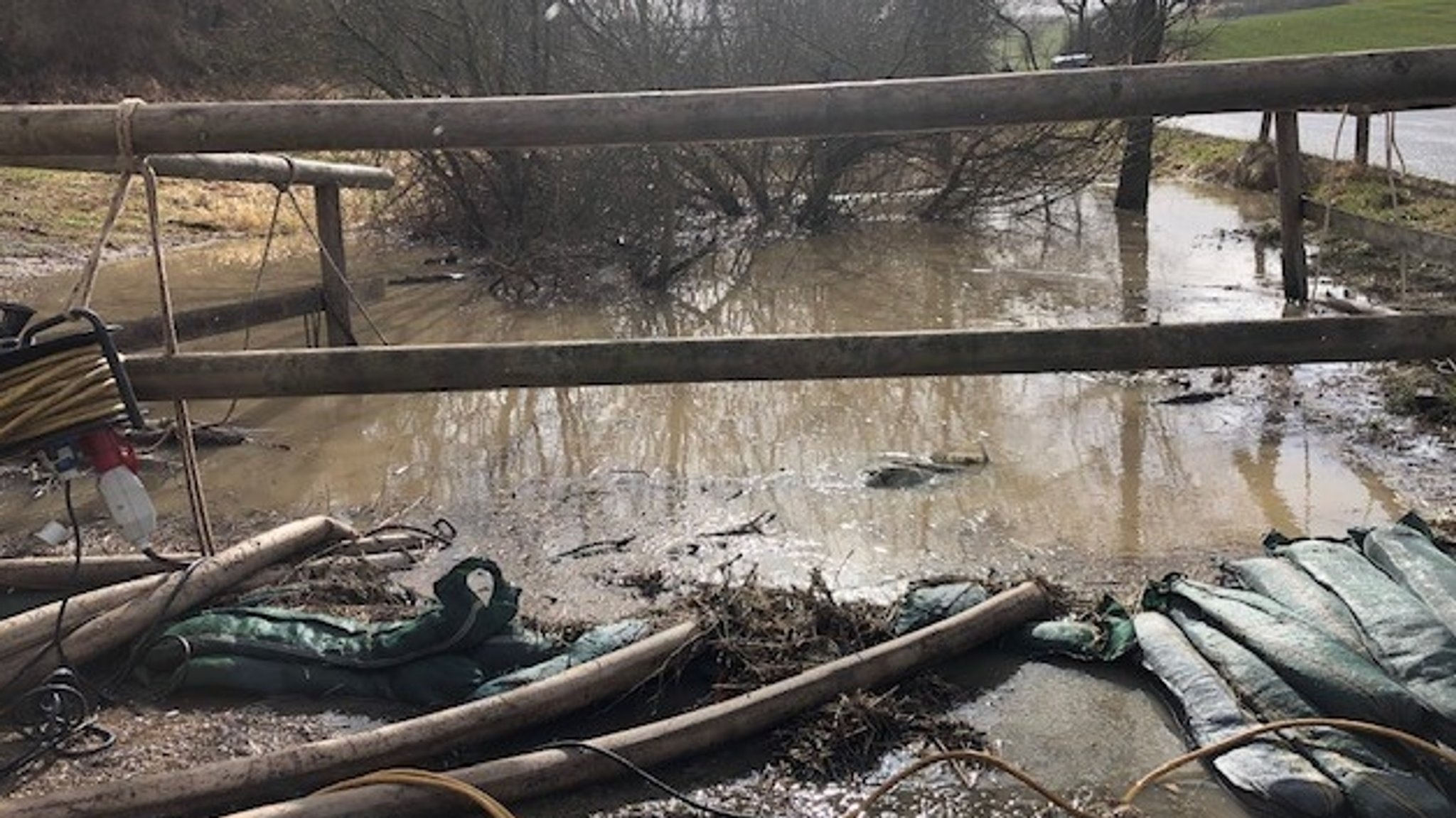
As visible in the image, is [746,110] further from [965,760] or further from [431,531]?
[431,531]

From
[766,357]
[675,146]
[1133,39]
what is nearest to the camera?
[766,357]

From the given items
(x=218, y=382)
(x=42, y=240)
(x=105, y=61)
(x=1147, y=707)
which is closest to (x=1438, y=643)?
(x=1147, y=707)

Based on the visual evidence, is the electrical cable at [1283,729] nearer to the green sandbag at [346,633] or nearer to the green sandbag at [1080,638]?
the green sandbag at [1080,638]

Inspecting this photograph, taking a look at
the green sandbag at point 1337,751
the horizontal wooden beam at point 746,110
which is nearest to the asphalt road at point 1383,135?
the horizontal wooden beam at point 746,110

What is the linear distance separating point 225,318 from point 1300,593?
19.8 feet

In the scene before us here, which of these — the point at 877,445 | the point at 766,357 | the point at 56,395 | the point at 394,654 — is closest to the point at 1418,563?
the point at 766,357

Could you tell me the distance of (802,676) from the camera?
2.79 m

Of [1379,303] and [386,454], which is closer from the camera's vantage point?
[386,454]

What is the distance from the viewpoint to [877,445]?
5824 mm

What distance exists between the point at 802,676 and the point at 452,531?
7.00ft

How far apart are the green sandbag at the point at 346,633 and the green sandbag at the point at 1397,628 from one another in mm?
2076

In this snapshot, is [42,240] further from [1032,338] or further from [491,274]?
[1032,338]

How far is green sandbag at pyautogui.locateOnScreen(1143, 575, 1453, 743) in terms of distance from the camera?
8.14 ft

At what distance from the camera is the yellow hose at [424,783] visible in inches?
93.5
